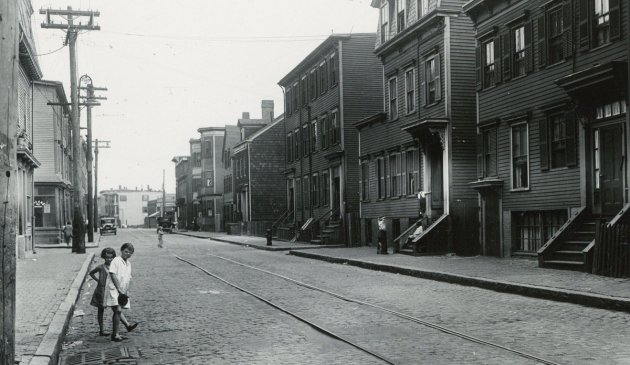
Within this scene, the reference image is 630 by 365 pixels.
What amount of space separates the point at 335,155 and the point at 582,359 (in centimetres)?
3217

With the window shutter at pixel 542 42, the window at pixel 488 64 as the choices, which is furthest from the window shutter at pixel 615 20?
the window at pixel 488 64

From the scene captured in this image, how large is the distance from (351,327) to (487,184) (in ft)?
48.2

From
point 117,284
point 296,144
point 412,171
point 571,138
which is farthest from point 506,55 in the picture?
point 296,144

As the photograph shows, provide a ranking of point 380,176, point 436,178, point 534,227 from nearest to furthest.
→ point 534,227
point 436,178
point 380,176

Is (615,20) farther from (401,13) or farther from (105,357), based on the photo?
(105,357)

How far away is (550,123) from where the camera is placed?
21469 millimetres

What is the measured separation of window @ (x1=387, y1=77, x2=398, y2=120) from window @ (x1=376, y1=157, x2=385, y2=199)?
2463 millimetres

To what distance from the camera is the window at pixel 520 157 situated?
22.9 m

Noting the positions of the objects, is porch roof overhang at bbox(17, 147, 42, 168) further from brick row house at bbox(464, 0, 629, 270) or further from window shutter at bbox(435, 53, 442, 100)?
brick row house at bbox(464, 0, 629, 270)

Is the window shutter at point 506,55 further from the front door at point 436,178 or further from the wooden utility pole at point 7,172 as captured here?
the wooden utility pole at point 7,172

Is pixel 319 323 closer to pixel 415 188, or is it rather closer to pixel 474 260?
pixel 474 260

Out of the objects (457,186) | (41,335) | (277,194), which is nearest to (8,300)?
(41,335)

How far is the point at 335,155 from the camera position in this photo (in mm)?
40031

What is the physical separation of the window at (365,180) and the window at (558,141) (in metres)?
14.9
